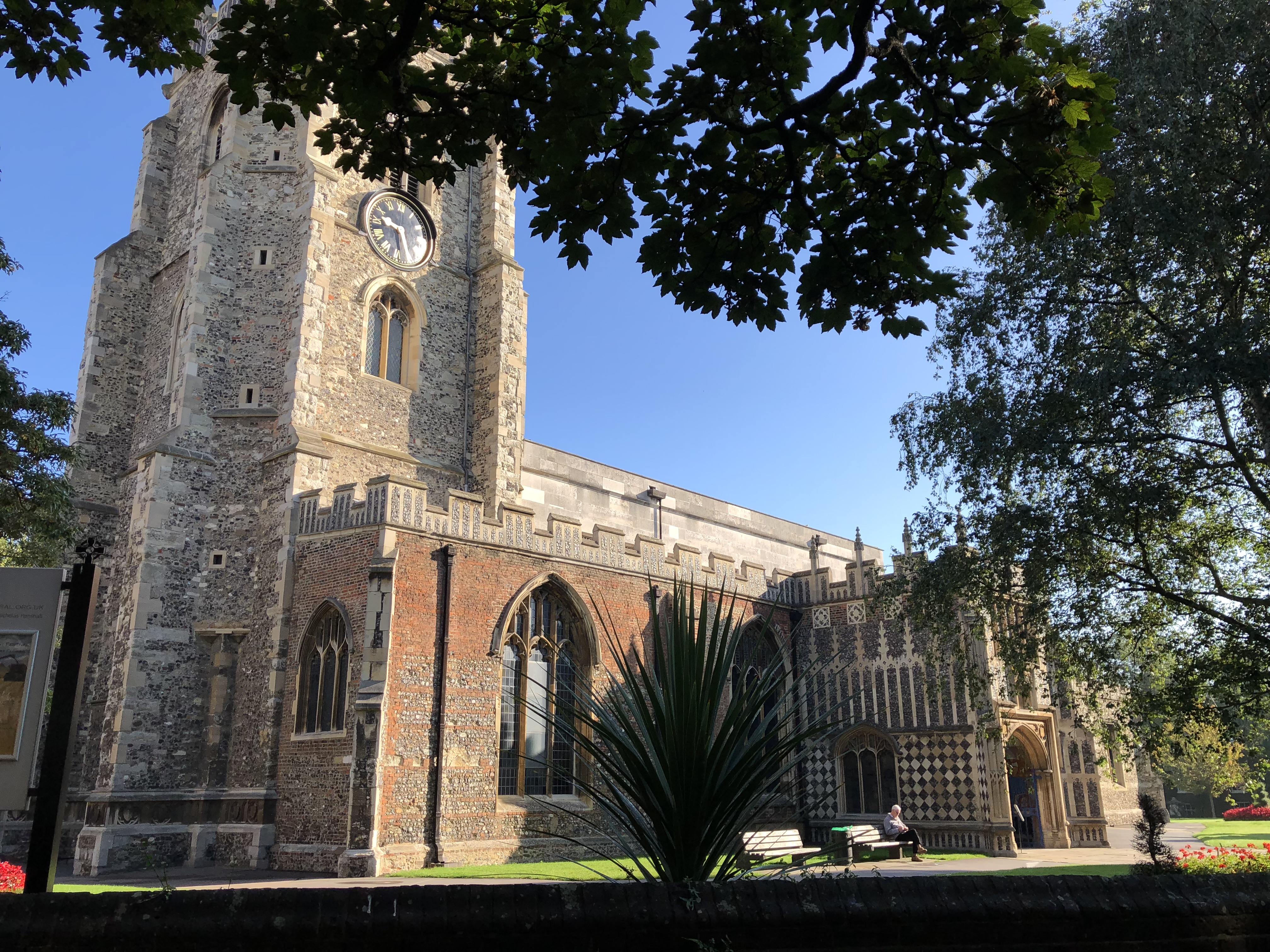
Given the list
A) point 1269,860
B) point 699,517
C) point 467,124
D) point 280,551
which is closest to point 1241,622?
point 1269,860

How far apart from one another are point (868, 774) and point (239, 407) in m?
15.7

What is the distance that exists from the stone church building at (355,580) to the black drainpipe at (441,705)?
0.05 meters

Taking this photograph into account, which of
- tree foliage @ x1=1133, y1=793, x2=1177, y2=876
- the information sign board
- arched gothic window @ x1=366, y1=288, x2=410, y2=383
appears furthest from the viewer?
arched gothic window @ x1=366, y1=288, x2=410, y2=383

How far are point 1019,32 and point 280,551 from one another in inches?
619

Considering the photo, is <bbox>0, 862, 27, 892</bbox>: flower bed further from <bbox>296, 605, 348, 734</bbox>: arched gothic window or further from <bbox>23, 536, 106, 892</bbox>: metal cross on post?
<bbox>296, 605, 348, 734</bbox>: arched gothic window

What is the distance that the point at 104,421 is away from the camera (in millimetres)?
20641

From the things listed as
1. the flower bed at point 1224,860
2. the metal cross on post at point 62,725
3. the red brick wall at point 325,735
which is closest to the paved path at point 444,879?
the red brick wall at point 325,735

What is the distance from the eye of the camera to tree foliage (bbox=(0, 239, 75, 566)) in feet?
45.6

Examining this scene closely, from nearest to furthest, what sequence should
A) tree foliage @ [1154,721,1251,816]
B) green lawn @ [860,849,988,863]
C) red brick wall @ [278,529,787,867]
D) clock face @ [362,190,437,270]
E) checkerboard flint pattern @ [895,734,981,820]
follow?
tree foliage @ [1154,721,1251,816] < red brick wall @ [278,529,787,867] < green lawn @ [860,849,988,863] < checkerboard flint pattern @ [895,734,981,820] < clock face @ [362,190,437,270]

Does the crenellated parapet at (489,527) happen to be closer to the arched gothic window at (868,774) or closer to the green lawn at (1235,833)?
the arched gothic window at (868,774)

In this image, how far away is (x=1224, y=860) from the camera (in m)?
11.7

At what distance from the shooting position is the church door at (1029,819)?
71.7 feet

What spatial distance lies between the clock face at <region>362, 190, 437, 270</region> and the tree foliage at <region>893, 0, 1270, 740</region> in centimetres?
1306

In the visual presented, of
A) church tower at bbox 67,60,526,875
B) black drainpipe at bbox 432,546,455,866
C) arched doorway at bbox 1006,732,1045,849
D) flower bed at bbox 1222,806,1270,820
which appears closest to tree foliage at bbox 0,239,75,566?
church tower at bbox 67,60,526,875
